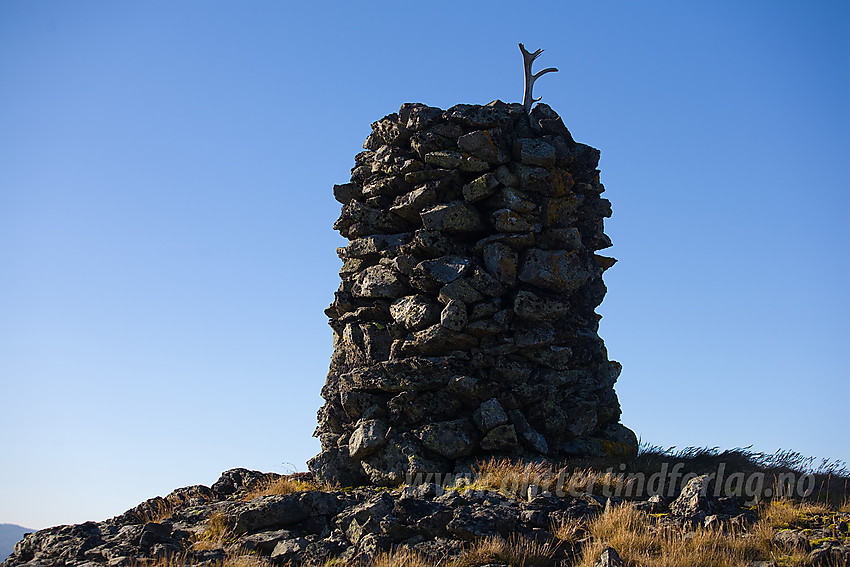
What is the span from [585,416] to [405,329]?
140 inches

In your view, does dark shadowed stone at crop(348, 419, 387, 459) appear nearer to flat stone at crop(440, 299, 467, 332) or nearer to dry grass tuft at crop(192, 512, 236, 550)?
flat stone at crop(440, 299, 467, 332)

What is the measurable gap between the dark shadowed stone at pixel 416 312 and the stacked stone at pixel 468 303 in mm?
29

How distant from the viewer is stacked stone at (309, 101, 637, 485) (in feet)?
43.1

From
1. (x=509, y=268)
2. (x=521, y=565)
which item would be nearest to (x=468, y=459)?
(x=509, y=268)

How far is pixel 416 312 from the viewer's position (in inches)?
539

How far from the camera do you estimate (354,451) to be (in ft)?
43.3

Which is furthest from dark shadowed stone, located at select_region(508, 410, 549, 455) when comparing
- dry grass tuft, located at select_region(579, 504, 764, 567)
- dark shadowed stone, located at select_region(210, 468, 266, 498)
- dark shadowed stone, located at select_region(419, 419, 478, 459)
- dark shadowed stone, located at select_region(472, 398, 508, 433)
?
dark shadowed stone, located at select_region(210, 468, 266, 498)

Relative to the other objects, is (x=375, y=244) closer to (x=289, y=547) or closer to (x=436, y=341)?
(x=436, y=341)

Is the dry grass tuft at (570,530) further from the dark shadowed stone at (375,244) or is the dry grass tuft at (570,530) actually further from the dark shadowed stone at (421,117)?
the dark shadowed stone at (421,117)

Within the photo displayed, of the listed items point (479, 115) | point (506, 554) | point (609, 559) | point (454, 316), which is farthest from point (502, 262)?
point (609, 559)

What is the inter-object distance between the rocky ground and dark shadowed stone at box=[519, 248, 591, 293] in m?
4.24

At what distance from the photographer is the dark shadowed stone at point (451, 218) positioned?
14.0m

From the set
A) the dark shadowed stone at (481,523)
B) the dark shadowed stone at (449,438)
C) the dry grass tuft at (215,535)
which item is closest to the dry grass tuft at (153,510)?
the dry grass tuft at (215,535)

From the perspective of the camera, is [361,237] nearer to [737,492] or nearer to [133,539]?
[133,539]
